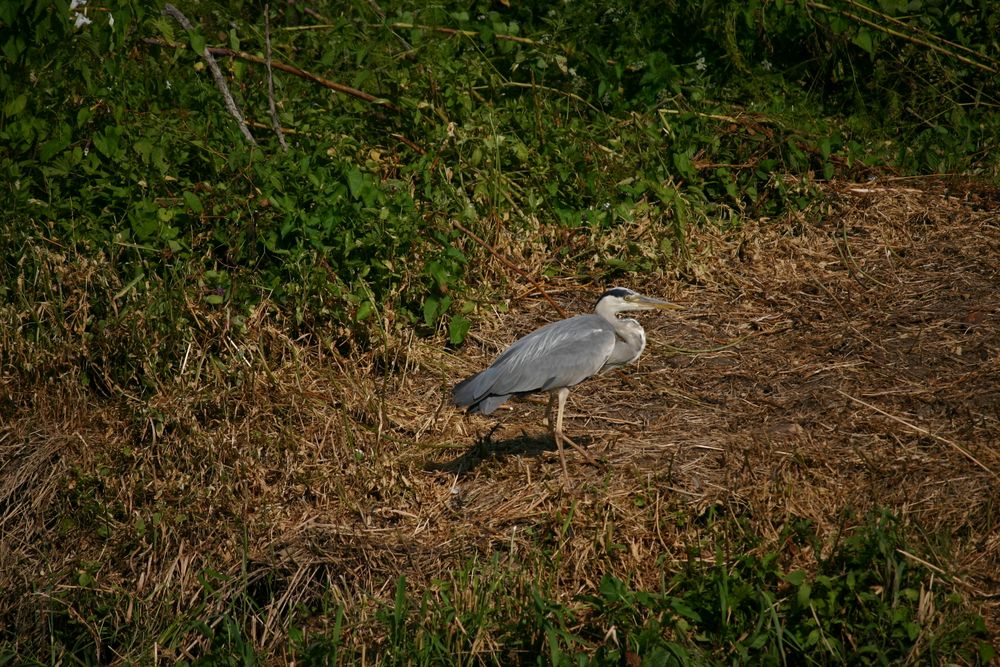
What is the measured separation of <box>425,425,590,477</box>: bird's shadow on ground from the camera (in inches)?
214

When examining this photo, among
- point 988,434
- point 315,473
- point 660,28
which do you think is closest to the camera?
point 988,434

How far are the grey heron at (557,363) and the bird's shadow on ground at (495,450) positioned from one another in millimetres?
134

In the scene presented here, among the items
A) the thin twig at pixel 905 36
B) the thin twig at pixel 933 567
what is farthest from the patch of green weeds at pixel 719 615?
the thin twig at pixel 905 36

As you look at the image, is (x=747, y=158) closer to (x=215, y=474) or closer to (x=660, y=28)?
(x=660, y=28)

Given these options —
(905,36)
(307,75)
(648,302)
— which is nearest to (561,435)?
(648,302)

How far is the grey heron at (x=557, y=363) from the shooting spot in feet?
17.1

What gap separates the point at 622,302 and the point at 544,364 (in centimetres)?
85

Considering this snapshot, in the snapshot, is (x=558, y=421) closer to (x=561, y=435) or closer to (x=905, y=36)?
(x=561, y=435)

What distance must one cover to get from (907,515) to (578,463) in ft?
5.08

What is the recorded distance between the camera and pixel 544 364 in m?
5.22

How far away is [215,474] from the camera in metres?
5.29

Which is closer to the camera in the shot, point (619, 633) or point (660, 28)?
point (619, 633)

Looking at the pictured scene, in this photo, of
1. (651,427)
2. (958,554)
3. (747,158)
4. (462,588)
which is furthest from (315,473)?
(747,158)

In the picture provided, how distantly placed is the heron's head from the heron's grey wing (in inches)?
14.0
